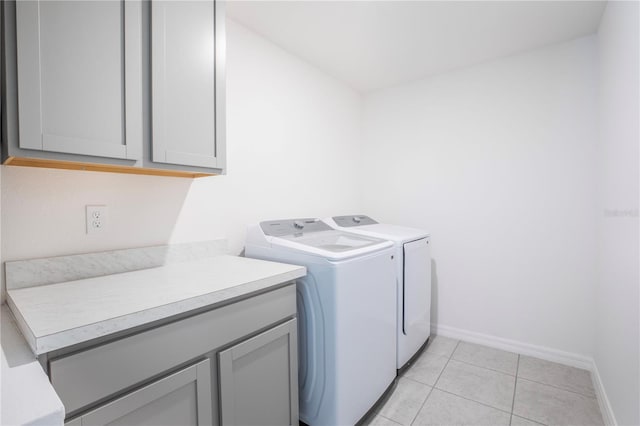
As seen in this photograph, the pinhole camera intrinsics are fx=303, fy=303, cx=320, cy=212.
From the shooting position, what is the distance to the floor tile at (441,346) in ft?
8.05

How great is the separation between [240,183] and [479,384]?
207 cm

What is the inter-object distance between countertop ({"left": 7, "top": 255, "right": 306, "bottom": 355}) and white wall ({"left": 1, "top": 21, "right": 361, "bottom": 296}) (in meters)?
0.21

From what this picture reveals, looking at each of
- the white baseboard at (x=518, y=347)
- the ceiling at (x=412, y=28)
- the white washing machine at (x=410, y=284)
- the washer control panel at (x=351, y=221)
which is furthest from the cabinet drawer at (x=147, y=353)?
the white baseboard at (x=518, y=347)

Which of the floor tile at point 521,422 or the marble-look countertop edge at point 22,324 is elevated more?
the marble-look countertop edge at point 22,324

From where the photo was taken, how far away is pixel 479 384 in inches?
79.3

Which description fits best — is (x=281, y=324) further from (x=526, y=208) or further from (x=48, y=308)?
(x=526, y=208)

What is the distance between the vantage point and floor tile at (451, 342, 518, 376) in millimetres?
2227

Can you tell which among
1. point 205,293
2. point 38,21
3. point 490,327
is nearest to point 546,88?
point 490,327

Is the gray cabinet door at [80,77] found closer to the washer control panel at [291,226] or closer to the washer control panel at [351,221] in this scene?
the washer control panel at [291,226]

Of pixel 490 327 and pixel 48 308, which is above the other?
pixel 48 308

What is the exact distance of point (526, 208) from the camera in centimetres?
236

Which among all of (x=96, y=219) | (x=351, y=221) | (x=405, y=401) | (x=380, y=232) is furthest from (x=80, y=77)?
(x=405, y=401)

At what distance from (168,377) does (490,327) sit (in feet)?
8.26

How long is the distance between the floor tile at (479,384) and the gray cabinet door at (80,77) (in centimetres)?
225
